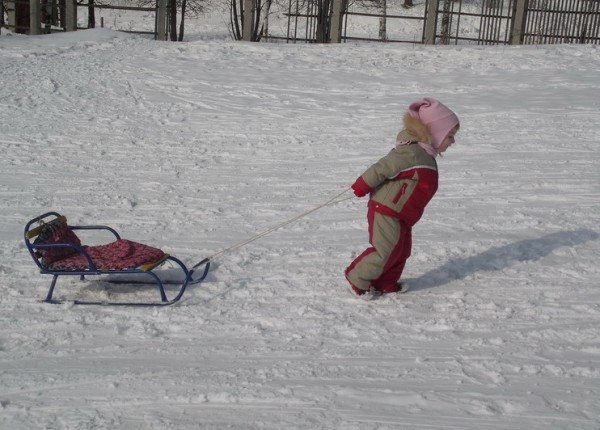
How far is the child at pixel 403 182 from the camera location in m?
4.85

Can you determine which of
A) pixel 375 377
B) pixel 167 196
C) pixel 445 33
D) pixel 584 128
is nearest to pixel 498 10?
pixel 445 33

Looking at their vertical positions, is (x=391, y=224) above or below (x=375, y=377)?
above

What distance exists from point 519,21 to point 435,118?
1397cm

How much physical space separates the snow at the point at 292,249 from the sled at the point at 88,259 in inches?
5.3

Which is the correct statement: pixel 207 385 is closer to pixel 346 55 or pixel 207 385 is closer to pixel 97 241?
pixel 97 241

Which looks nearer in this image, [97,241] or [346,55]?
[97,241]

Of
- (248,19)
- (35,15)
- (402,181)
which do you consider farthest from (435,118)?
(35,15)

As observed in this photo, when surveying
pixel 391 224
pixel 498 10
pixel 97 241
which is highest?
pixel 498 10

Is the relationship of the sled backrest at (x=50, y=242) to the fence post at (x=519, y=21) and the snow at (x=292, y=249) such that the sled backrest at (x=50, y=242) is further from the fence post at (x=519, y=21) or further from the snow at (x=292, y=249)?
the fence post at (x=519, y=21)

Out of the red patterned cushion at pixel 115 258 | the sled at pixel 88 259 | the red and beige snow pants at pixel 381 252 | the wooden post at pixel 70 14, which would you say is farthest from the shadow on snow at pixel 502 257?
A: the wooden post at pixel 70 14

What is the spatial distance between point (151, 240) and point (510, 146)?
5246 mm

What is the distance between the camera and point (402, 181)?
16.1 feet

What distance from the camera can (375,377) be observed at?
4059mm

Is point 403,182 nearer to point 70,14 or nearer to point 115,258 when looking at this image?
point 115,258
